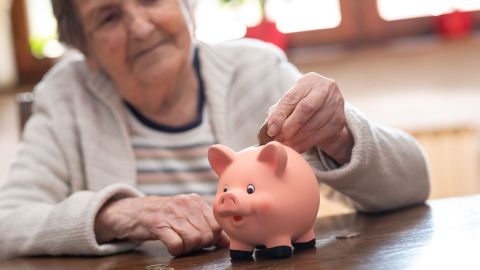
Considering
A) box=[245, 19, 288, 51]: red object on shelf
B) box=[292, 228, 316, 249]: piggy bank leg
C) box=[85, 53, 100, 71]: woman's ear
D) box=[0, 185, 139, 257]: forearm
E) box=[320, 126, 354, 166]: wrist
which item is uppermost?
box=[85, 53, 100, 71]: woman's ear

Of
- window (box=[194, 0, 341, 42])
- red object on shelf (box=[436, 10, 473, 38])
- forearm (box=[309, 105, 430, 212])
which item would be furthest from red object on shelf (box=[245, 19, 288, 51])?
forearm (box=[309, 105, 430, 212])

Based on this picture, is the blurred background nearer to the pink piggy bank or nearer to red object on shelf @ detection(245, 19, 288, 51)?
red object on shelf @ detection(245, 19, 288, 51)

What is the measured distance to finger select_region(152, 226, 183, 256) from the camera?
0.80 m

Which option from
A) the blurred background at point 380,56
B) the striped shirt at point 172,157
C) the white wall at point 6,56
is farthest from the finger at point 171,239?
the white wall at point 6,56

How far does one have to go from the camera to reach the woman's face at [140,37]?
1.22 metres

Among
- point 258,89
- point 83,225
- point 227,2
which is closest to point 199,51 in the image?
point 258,89

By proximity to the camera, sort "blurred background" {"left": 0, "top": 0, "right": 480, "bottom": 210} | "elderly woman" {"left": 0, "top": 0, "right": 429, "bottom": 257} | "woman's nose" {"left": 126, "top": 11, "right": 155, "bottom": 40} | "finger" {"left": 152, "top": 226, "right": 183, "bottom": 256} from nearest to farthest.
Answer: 1. "finger" {"left": 152, "top": 226, "right": 183, "bottom": 256}
2. "elderly woman" {"left": 0, "top": 0, "right": 429, "bottom": 257}
3. "woman's nose" {"left": 126, "top": 11, "right": 155, "bottom": 40}
4. "blurred background" {"left": 0, "top": 0, "right": 480, "bottom": 210}

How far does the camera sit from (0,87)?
9.37ft

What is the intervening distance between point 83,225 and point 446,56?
2021 mm

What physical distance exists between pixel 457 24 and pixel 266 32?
2.53 feet

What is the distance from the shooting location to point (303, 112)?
2.47ft

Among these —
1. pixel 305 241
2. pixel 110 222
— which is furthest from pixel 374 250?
pixel 110 222

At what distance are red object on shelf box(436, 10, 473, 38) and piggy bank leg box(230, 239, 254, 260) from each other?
2129 mm

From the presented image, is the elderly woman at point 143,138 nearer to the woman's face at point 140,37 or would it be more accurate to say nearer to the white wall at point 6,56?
the woman's face at point 140,37
